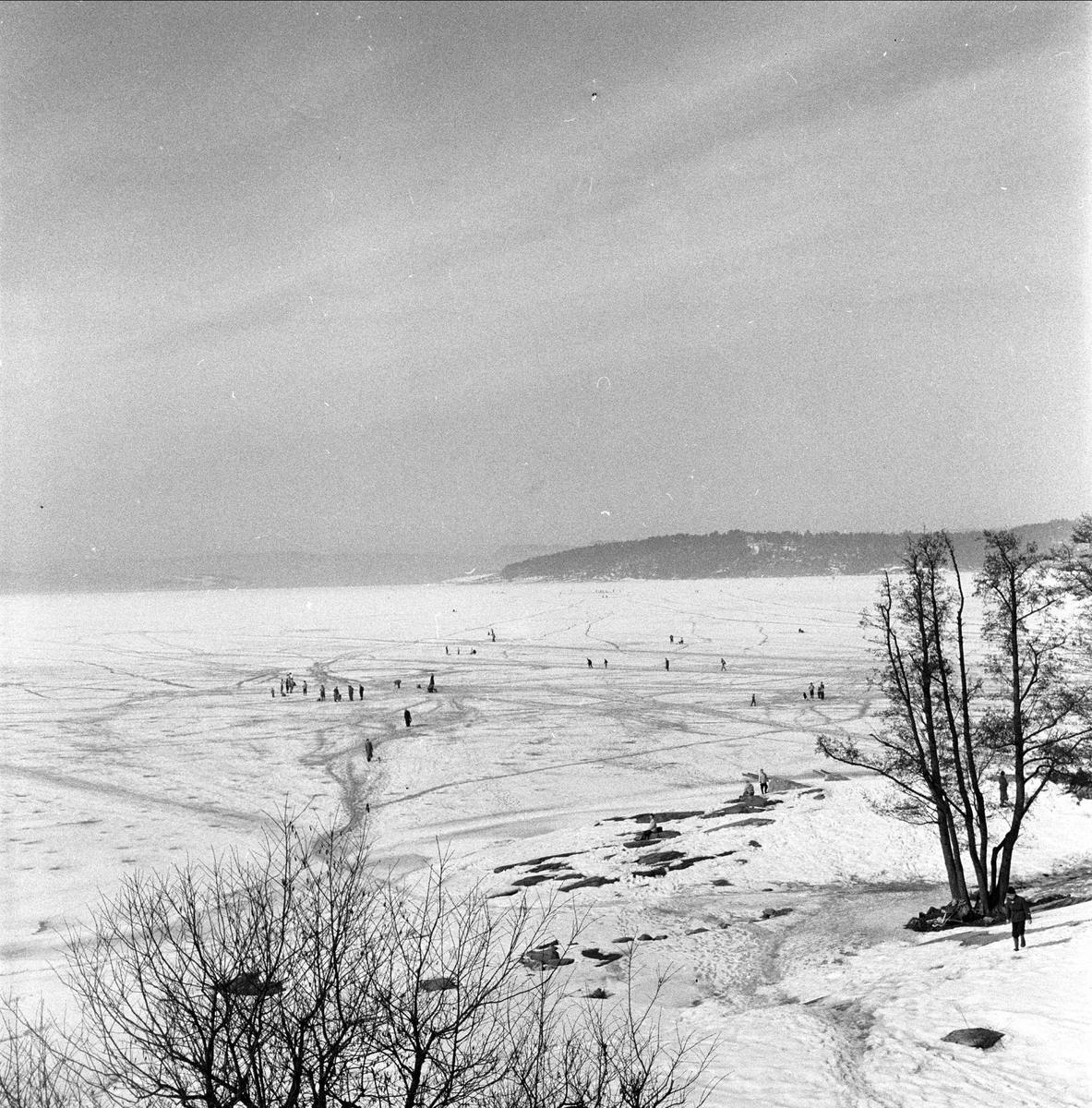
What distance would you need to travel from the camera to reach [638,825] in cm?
2708

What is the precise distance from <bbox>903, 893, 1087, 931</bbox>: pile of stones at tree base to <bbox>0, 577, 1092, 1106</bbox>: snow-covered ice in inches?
21.5

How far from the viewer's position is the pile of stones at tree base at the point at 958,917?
57.8 ft

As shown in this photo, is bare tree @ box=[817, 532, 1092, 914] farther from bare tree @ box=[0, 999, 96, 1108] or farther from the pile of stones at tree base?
bare tree @ box=[0, 999, 96, 1108]

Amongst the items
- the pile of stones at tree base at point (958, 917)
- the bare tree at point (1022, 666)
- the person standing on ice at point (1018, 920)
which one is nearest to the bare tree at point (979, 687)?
the bare tree at point (1022, 666)

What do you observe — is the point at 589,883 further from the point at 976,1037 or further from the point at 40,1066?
the point at 40,1066

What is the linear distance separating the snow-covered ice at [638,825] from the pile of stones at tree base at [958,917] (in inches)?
21.5

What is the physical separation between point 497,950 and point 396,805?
13.3 meters

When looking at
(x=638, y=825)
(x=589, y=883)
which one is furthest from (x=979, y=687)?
(x=638, y=825)

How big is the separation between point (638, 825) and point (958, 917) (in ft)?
35.4

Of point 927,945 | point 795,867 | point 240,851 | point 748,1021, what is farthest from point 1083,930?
point 240,851

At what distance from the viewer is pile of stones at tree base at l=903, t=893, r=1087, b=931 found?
57.8 ft

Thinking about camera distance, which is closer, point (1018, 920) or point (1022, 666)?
point (1018, 920)

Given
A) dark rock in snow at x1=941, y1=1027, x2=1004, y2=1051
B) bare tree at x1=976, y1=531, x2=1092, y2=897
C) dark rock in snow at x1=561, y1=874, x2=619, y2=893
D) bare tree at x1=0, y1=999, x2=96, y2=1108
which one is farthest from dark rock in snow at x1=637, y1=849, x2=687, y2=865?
bare tree at x1=0, y1=999, x2=96, y2=1108

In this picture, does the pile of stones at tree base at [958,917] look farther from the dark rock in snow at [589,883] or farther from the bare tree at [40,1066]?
the bare tree at [40,1066]
